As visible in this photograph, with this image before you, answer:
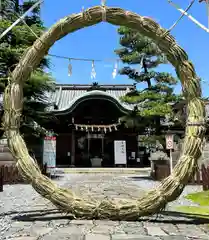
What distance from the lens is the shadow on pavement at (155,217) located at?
564 centimetres

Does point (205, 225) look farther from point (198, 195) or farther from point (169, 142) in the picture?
point (169, 142)

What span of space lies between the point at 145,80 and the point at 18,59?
6.24m

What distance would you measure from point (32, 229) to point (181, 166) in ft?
7.73

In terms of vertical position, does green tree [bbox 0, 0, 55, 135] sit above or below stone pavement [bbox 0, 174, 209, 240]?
above

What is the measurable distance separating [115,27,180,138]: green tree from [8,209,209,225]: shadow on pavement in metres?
10.1

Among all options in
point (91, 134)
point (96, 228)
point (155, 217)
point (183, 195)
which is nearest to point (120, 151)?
point (91, 134)

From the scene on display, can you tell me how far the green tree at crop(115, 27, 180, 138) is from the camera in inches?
653

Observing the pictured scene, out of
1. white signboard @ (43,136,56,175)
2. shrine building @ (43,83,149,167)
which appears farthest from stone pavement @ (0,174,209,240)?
shrine building @ (43,83,149,167)

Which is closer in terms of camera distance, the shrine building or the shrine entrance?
the shrine building

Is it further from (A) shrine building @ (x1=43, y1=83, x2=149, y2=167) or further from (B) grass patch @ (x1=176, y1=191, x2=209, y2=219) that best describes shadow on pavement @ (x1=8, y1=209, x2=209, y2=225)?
(A) shrine building @ (x1=43, y1=83, x2=149, y2=167)

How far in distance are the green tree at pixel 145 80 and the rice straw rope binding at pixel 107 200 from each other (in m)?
10.3

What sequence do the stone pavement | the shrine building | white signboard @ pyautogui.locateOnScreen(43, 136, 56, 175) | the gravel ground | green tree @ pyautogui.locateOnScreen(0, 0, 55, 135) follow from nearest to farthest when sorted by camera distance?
the stone pavement
the gravel ground
green tree @ pyautogui.locateOnScreen(0, 0, 55, 135)
white signboard @ pyautogui.locateOnScreen(43, 136, 56, 175)
the shrine building

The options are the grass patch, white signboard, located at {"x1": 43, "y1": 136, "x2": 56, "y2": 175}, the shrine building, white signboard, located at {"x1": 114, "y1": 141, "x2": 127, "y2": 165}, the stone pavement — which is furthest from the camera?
the shrine building

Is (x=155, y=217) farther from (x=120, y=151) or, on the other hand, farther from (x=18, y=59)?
(x=120, y=151)
